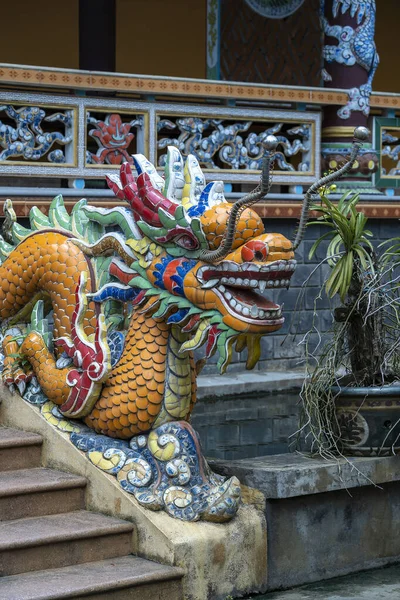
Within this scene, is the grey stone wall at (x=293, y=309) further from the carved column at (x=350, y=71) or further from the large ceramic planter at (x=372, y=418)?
the large ceramic planter at (x=372, y=418)

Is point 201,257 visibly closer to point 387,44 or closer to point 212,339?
point 212,339

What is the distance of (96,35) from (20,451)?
23.5ft

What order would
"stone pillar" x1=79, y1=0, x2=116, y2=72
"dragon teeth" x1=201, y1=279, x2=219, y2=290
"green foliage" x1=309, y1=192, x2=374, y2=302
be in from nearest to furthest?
"dragon teeth" x1=201, y1=279, x2=219, y2=290 < "green foliage" x1=309, y1=192, x2=374, y2=302 < "stone pillar" x1=79, y1=0, x2=116, y2=72

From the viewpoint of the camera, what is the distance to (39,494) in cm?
595

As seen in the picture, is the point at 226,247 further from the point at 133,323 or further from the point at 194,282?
the point at 133,323

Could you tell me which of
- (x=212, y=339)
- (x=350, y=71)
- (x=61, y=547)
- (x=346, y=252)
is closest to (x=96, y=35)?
(x=350, y=71)

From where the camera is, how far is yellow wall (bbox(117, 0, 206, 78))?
14.2m

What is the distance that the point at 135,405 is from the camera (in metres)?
5.93

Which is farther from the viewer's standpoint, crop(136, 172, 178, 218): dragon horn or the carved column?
the carved column

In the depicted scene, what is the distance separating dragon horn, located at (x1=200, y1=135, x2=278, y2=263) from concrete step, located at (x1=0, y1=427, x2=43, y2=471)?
1267mm

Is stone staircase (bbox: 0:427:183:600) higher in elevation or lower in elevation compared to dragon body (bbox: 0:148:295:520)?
lower

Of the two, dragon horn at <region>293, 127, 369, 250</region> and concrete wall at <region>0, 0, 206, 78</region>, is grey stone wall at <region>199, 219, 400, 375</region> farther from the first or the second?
dragon horn at <region>293, 127, 369, 250</region>

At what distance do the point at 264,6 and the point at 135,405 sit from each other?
935 cm

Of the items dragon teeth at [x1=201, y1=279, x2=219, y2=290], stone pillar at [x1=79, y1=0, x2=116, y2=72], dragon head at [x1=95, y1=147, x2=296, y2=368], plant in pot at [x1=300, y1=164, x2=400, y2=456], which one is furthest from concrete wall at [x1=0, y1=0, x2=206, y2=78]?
dragon teeth at [x1=201, y1=279, x2=219, y2=290]
